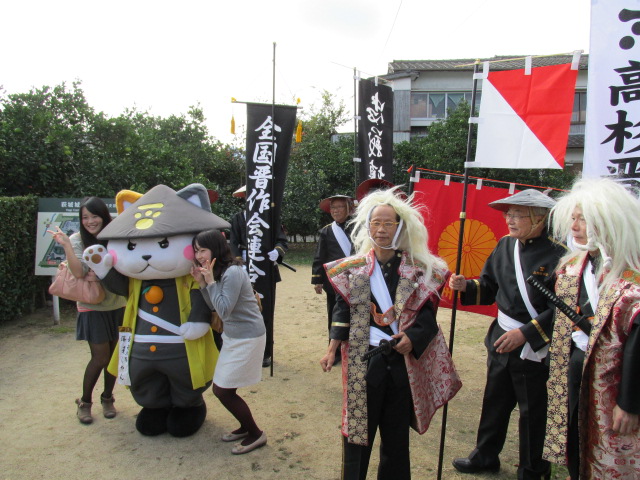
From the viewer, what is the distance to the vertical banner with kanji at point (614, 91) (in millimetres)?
3117

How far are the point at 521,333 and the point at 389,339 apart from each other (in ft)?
2.92

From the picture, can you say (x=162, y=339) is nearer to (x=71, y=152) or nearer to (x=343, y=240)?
(x=343, y=240)

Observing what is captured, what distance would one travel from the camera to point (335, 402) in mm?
4262

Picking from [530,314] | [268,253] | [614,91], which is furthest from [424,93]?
[530,314]

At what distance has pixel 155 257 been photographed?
3.34 meters

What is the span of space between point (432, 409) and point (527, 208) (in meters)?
1.40

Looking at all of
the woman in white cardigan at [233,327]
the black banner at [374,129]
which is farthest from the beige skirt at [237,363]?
the black banner at [374,129]

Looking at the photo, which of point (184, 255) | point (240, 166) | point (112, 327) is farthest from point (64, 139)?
point (240, 166)

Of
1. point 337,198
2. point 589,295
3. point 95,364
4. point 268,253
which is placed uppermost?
point 337,198

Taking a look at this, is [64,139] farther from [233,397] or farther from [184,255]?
[233,397]

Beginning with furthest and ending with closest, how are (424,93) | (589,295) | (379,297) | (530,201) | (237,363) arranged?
(424,93) < (237,363) < (530,201) < (379,297) < (589,295)

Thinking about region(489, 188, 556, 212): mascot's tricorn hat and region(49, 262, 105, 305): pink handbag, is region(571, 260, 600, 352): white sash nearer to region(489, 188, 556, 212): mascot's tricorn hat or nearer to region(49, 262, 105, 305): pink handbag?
region(489, 188, 556, 212): mascot's tricorn hat

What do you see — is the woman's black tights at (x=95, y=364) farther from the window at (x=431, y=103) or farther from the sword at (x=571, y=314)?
the window at (x=431, y=103)

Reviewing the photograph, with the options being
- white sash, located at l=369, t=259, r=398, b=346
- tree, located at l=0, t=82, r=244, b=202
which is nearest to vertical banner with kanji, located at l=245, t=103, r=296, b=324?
white sash, located at l=369, t=259, r=398, b=346
